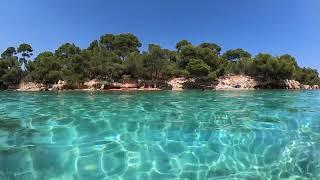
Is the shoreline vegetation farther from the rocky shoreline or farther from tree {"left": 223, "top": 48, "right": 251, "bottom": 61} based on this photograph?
tree {"left": 223, "top": 48, "right": 251, "bottom": 61}

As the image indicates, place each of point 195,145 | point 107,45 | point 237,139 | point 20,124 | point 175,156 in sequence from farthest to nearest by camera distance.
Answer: point 107,45 → point 20,124 → point 237,139 → point 195,145 → point 175,156

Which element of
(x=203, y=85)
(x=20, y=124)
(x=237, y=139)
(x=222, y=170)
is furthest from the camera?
(x=203, y=85)

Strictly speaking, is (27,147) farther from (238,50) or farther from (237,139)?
(238,50)

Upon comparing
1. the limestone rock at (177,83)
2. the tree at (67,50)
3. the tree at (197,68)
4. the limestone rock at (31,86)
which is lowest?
the limestone rock at (31,86)

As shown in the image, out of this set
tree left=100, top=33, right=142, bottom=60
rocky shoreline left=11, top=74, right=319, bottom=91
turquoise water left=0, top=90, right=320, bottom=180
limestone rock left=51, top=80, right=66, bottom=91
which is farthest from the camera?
tree left=100, top=33, right=142, bottom=60

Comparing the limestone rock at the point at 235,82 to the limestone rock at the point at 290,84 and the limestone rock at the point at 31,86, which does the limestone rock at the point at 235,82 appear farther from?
the limestone rock at the point at 31,86

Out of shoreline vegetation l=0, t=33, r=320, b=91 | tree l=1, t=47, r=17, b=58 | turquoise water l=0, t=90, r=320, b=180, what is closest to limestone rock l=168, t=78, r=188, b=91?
shoreline vegetation l=0, t=33, r=320, b=91

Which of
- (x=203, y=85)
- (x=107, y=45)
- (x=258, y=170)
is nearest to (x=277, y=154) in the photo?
(x=258, y=170)

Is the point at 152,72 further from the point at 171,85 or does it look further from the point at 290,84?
the point at 290,84

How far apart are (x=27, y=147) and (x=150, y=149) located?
8.75 feet

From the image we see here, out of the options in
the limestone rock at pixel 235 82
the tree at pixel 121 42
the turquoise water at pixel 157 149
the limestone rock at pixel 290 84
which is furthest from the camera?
the tree at pixel 121 42

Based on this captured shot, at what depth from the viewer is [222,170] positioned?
20.9 ft

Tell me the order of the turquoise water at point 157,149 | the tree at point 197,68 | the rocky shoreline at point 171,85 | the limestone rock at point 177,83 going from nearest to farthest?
the turquoise water at point 157,149 < the rocky shoreline at point 171,85 < the limestone rock at point 177,83 < the tree at point 197,68

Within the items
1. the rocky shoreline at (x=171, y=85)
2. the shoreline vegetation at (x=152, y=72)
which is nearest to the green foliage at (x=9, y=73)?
the shoreline vegetation at (x=152, y=72)
